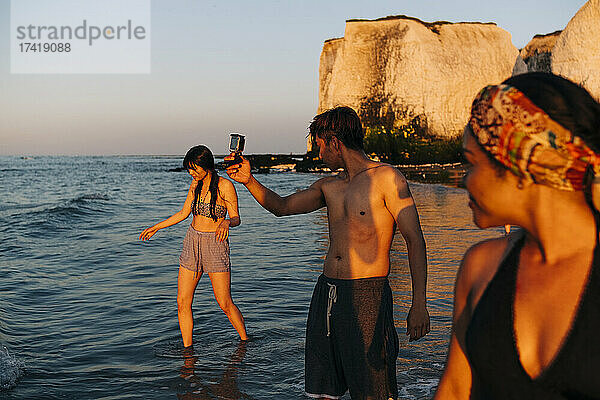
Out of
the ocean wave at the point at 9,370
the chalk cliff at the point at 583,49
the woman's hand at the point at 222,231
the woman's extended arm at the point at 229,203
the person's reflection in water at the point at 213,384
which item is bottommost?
the ocean wave at the point at 9,370

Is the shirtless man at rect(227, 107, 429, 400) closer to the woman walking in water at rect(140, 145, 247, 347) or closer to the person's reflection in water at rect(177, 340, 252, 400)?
the person's reflection in water at rect(177, 340, 252, 400)

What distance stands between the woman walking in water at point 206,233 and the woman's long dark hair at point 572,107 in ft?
15.5

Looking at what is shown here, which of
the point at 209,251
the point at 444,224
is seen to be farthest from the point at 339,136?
the point at 444,224

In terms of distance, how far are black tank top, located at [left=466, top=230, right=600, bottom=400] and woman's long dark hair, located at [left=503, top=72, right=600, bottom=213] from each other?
0.73ft

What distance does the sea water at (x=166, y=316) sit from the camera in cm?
545

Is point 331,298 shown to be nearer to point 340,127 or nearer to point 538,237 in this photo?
point 340,127

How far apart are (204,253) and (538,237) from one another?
15.7ft

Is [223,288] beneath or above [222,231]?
beneath

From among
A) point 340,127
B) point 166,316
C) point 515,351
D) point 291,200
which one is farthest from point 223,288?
point 515,351

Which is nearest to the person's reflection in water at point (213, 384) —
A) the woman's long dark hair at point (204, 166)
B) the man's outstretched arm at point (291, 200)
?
the woman's long dark hair at point (204, 166)

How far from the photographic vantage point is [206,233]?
5.95 m

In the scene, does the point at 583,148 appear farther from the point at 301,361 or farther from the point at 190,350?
the point at 190,350

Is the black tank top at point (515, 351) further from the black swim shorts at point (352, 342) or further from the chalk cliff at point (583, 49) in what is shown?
the chalk cliff at point (583, 49)

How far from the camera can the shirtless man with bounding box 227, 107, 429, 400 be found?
3.69m
